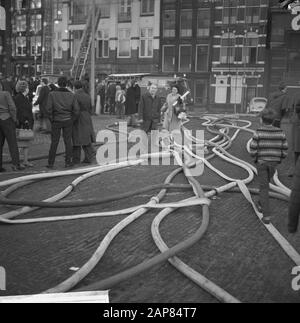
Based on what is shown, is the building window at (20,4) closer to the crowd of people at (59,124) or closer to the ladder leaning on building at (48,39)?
the ladder leaning on building at (48,39)

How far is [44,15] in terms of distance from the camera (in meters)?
43.9

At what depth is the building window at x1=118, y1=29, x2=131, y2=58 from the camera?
40.8 meters

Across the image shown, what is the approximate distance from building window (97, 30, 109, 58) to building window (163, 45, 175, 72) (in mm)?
5384

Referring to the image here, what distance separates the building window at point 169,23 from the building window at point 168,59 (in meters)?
1.10

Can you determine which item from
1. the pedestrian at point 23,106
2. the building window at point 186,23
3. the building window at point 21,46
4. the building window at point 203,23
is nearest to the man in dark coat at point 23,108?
the pedestrian at point 23,106

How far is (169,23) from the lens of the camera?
130 ft

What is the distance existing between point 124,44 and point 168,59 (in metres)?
4.22

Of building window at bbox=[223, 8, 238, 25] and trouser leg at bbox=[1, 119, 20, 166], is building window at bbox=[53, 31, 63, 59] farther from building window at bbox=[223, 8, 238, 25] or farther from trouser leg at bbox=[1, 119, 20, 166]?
trouser leg at bbox=[1, 119, 20, 166]

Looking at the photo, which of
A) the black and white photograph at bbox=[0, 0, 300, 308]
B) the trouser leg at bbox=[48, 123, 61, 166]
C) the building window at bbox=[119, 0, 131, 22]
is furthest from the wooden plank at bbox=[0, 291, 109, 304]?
the building window at bbox=[119, 0, 131, 22]

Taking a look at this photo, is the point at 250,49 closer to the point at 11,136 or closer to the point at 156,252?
the point at 11,136

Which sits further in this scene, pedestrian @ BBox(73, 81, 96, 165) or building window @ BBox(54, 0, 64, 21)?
building window @ BBox(54, 0, 64, 21)

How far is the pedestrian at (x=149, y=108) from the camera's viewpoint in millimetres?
12492

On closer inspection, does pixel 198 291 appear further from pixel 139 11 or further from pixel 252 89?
pixel 139 11

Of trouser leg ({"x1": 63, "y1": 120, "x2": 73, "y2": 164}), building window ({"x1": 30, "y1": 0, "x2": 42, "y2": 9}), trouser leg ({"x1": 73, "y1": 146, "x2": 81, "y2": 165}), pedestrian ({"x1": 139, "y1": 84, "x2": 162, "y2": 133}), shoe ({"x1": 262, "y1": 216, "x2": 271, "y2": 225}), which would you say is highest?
building window ({"x1": 30, "y1": 0, "x2": 42, "y2": 9})
